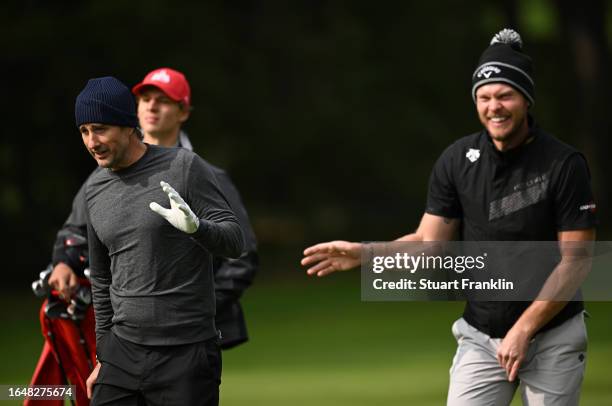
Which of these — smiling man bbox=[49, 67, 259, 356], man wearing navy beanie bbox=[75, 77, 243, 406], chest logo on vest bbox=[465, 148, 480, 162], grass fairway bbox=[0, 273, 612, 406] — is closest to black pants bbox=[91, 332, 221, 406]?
man wearing navy beanie bbox=[75, 77, 243, 406]

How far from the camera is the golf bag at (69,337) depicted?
6.52m

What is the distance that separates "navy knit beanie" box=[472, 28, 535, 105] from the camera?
18.0 ft

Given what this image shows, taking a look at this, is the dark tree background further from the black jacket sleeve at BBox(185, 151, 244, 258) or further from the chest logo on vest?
the black jacket sleeve at BBox(185, 151, 244, 258)

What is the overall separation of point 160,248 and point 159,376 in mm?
550

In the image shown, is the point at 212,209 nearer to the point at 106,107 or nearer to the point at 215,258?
the point at 106,107

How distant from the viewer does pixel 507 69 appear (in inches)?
217

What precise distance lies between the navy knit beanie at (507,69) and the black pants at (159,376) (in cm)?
175

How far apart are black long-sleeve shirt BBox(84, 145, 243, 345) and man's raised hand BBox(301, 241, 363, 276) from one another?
51 cm

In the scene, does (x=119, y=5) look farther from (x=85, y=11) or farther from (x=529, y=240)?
(x=529, y=240)

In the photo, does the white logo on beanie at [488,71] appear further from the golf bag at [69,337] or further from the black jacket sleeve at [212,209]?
the golf bag at [69,337]

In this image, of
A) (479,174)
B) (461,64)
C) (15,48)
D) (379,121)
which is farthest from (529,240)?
(461,64)

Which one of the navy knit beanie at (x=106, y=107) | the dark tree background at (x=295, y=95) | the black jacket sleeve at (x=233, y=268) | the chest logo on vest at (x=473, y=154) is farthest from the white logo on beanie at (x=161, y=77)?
the dark tree background at (x=295, y=95)

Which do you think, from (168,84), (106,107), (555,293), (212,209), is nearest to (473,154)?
(555,293)

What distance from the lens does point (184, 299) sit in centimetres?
517
